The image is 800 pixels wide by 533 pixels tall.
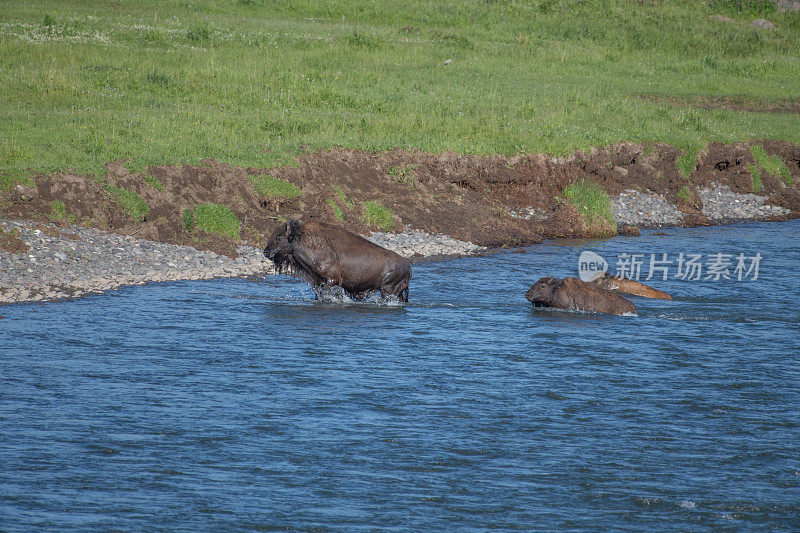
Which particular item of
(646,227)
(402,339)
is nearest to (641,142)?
(646,227)

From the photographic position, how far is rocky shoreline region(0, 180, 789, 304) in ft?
51.7

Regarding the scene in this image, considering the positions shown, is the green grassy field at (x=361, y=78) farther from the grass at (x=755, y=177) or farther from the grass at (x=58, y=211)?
the grass at (x=755, y=177)

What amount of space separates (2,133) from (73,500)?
14.0 meters

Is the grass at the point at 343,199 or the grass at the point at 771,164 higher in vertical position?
the grass at the point at 771,164

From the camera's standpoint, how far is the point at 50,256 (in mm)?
16516

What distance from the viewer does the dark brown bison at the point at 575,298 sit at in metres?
16.0

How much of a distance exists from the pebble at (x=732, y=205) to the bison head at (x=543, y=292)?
11664 millimetres

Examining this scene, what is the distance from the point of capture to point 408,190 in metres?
22.7

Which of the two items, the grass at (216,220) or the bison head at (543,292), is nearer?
the bison head at (543,292)

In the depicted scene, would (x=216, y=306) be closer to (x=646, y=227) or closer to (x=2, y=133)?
(x=2, y=133)

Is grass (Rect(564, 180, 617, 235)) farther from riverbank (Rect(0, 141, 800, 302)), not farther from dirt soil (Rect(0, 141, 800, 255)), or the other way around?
dirt soil (Rect(0, 141, 800, 255))

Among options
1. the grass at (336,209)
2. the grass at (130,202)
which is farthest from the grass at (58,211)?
the grass at (336,209)

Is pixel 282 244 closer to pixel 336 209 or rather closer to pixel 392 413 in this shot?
pixel 336 209

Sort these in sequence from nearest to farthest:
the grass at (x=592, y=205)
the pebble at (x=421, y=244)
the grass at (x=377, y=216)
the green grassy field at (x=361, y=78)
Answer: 1. the pebble at (x=421, y=244)
2. the grass at (x=377, y=216)
3. the green grassy field at (x=361, y=78)
4. the grass at (x=592, y=205)
